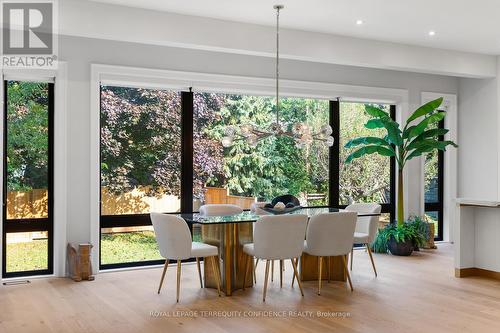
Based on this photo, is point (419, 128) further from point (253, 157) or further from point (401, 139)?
point (253, 157)

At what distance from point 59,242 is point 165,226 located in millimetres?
1823

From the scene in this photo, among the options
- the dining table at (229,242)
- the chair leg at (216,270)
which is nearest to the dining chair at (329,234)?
the dining table at (229,242)

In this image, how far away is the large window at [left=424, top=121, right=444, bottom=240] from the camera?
934cm

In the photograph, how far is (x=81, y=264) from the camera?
244 inches

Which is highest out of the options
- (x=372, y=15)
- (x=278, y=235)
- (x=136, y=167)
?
(x=372, y=15)

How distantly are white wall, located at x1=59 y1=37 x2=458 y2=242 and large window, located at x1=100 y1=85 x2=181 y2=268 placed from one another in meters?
0.34

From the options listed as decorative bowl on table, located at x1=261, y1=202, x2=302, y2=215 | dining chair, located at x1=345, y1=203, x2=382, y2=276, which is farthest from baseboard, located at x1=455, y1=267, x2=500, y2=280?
decorative bowl on table, located at x1=261, y1=202, x2=302, y2=215

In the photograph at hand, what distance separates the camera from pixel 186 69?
714cm

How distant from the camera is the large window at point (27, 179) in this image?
632cm

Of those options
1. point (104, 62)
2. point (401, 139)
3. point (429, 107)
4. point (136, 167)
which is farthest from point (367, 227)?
point (104, 62)

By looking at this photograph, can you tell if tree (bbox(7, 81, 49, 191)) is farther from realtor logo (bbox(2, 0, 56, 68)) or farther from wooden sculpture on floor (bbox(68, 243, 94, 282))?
wooden sculpture on floor (bbox(68, 243, 94, 282))

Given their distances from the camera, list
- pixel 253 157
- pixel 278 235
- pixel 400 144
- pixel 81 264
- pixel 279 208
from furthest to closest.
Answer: pixel 400 144
pixel 253 157
pixel 81 264
pixel 279 208
pixel 278 235

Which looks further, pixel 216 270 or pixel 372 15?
pixel 372 15

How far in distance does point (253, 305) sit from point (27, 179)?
3.07 m
